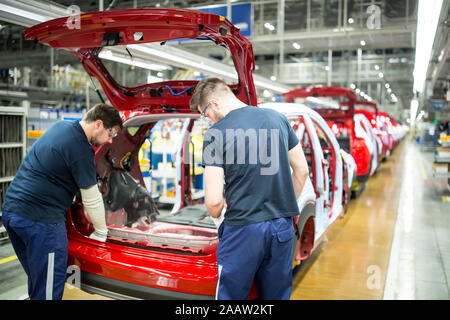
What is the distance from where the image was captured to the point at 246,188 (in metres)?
1.85

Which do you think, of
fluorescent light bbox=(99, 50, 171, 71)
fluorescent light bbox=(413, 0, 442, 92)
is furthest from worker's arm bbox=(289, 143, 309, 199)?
fluorescent light bbox=(99, 50, 171, 71)

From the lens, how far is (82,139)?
224 cm

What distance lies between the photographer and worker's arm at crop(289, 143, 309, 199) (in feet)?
6.88

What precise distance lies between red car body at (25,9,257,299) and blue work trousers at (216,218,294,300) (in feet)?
1.16

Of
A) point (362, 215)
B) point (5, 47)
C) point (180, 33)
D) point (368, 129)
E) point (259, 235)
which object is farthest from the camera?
point (368, 129)

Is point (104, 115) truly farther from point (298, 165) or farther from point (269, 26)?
point (269, 26)

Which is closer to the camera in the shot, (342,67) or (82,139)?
(82,139)

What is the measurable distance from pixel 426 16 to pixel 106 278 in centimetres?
426

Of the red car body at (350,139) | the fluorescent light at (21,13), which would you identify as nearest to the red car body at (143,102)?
the fluorescent light at (21,13)

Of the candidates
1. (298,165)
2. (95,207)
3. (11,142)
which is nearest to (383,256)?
(298,165)

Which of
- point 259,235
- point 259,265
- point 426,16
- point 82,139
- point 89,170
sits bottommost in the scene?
point 259,265

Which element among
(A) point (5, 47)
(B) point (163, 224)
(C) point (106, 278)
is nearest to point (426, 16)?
(B) point (163, 224)

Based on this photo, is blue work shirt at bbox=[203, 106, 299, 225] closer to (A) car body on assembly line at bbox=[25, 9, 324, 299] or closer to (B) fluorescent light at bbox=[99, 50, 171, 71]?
(A) car body on assembly line at bbox=[25, 9, 324, 299]
